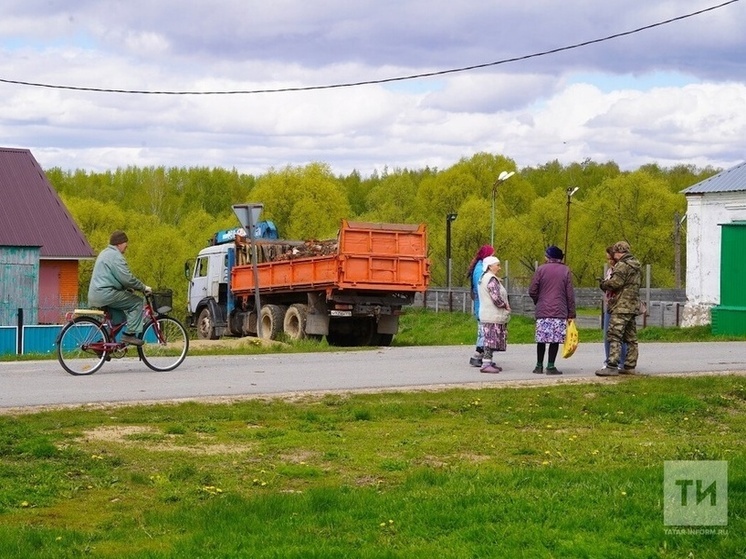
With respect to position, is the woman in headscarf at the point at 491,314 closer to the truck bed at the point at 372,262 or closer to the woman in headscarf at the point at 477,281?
the woman in headscarf at the point at 477,281

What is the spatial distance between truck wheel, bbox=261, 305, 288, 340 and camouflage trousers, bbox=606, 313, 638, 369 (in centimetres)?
1368

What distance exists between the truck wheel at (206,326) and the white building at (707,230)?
12777mm

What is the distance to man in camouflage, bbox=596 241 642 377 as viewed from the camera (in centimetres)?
1491

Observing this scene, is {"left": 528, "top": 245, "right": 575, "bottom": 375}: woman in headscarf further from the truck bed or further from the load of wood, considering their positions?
the load of wood

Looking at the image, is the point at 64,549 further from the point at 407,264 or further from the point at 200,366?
the point at 407,264

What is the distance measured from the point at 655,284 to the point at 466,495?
63738mm

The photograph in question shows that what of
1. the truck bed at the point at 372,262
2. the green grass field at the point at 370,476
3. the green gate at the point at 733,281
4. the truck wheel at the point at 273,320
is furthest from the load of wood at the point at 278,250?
the green grass field at the point at 370,476

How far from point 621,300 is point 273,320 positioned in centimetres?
1428

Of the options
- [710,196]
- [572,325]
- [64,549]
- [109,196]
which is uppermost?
[109,196]

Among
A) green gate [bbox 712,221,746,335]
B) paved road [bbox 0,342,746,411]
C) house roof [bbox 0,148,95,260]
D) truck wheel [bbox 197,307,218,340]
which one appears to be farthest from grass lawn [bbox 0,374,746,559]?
house roof [bbox 0,148,95,260]

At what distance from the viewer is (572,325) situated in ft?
50.7

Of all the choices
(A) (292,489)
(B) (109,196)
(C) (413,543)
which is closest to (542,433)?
(A) (292,489)

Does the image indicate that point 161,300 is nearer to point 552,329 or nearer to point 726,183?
point 552,329

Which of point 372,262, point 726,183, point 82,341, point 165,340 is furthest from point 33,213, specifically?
point 82,341
